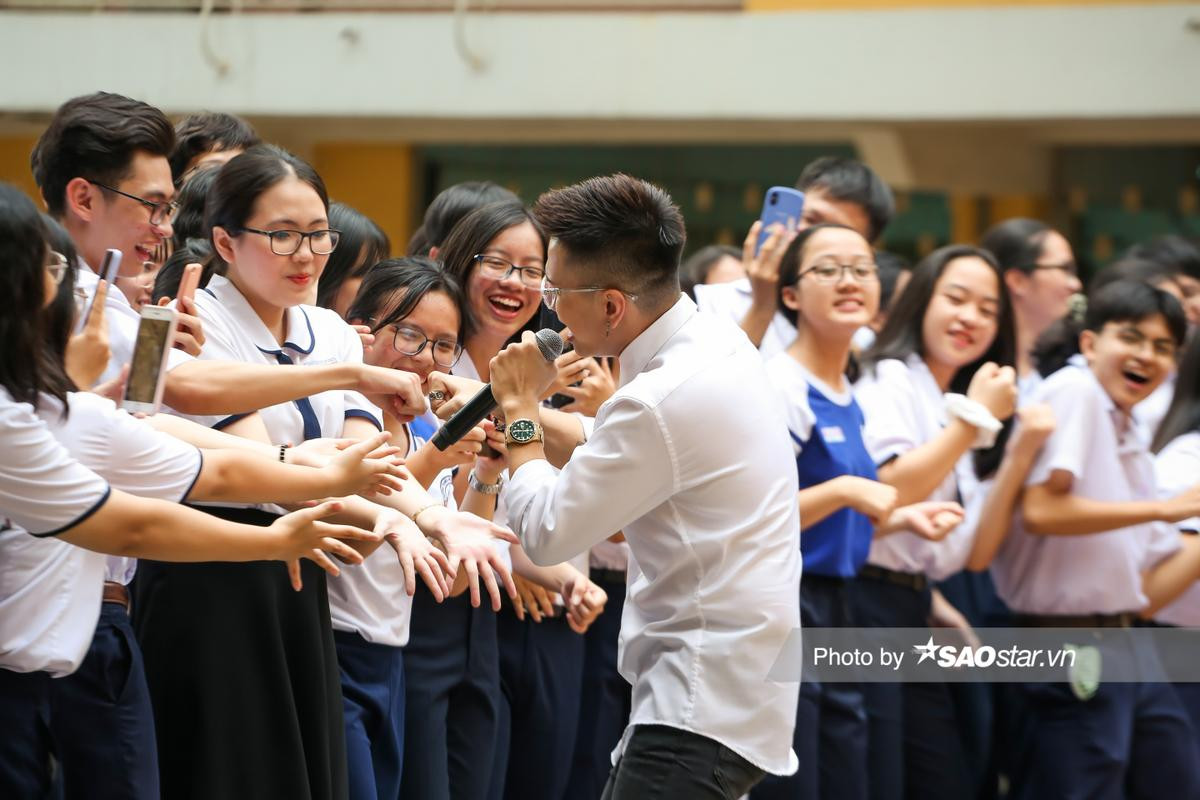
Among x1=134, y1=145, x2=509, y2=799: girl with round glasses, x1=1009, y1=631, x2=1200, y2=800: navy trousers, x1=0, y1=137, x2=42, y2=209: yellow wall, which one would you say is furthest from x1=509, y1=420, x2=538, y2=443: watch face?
x1=0, y1=137, x2=42, y2=209: yellow wall

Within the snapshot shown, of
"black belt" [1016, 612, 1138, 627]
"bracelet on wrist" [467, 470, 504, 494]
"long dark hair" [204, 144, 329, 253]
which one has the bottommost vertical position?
"bracelet on wrist" [467, 470, 504, 494]

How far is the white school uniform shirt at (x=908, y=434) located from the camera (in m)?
4.71

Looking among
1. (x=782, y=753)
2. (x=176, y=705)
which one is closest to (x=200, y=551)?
(x=176, y=705)

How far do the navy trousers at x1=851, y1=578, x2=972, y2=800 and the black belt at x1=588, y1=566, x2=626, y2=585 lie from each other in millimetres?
708

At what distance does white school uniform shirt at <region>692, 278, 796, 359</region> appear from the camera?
16.1ft

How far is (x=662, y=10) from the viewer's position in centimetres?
892

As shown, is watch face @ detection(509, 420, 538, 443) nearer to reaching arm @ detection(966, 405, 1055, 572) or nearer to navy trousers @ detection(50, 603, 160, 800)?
navy trousers @ detection(50, 603, 160, 800)

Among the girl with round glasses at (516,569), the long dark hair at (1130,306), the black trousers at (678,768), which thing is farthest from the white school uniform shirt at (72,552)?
the long dark hair at (1130,306)

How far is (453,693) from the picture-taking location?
370cm

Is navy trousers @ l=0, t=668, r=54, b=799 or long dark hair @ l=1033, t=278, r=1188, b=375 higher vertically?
long dark hair @ l=1033, t=278, r=1188, b=375

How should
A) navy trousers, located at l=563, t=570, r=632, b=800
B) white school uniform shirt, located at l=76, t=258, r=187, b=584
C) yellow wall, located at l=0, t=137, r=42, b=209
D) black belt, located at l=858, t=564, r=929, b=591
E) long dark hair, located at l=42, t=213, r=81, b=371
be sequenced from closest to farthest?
1. long dark hair, located at l=42, t=213, r=81, b=371
2. white school uniform shirt, located at l=76, t=258, r=187, b=584
3. navy trousers, located at l=563, t=570, r=632, b=800
4. black belt, located at l=858, t=564, r=929, b=591
5. yellow wall, located at l=0, t=137, r=42, b=209

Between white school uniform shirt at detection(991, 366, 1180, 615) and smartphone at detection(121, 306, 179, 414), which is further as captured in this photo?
white school uniform shirt at detection(991, 366, 1180, 615)

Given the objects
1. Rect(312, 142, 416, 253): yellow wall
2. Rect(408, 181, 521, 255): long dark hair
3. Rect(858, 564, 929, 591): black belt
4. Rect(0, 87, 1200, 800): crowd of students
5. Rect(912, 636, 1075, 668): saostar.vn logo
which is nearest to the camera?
Rect(0, 87, 1200, 800): crowd of students

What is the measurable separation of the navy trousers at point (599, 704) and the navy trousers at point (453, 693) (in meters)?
0.62
